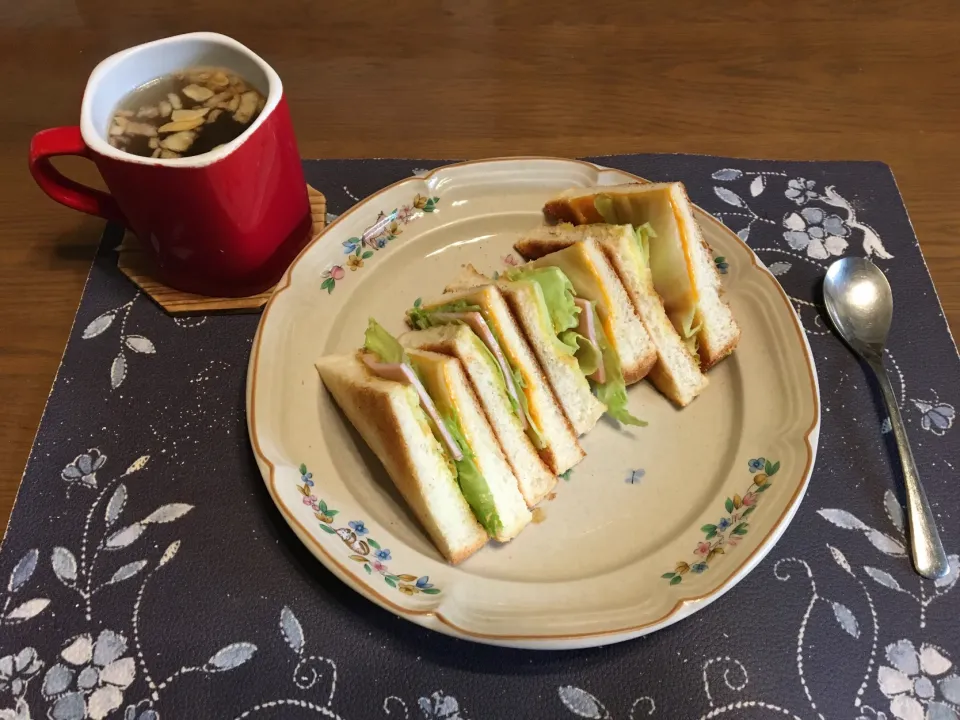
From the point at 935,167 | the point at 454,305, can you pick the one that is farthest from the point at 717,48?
the point at 454,305

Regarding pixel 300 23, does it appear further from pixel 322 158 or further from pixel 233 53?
pixel 233 53

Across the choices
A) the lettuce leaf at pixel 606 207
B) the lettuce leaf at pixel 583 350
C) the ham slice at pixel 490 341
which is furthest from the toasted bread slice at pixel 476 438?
the lettuce leaf at pixel 606 207

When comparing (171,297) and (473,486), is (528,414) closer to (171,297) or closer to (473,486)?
(473,486)

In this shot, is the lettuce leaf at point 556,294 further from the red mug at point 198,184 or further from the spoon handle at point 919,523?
the spoon handle at point 919,523

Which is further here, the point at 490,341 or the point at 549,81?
the point at 549,81

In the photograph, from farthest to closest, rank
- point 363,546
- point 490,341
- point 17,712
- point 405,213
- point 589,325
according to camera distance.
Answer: point 405,213
point 589,325
point 490,341
point 363,546
point 17,712

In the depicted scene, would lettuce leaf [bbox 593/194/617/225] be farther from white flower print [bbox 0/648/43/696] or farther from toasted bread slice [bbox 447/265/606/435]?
white flower print [bbox 0/648/43/696]

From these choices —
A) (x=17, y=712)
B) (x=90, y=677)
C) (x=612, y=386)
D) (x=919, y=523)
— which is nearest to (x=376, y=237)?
(x=612, y=386)

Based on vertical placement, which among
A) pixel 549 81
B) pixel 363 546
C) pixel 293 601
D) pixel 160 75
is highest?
pixel 160 75
